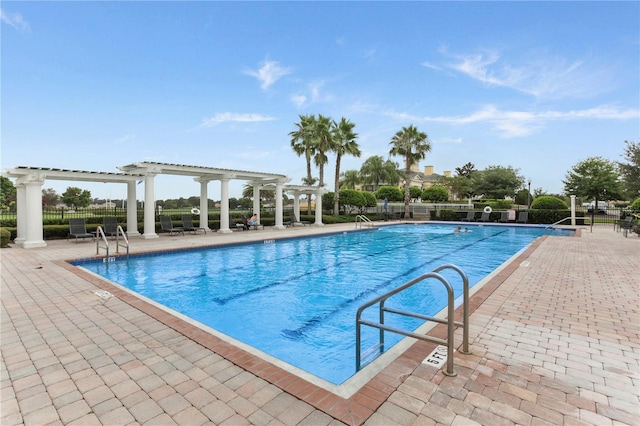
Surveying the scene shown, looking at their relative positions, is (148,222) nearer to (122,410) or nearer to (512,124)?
(122,410)

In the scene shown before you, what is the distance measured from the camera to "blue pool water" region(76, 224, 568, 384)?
199 inches

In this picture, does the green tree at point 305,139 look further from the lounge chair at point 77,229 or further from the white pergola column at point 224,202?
the lounge chair at point 77,229

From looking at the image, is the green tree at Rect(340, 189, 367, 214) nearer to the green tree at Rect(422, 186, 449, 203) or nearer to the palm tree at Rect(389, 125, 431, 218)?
the palm tree at Rect(389, 125, 431, 218)

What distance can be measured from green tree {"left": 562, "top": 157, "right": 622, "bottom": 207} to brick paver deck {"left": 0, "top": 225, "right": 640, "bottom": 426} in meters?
43.6

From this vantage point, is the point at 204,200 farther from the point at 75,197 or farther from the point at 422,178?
the point at 422,178

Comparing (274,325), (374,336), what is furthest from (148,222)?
(374,336)

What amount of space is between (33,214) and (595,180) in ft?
169

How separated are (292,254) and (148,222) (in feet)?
25.0

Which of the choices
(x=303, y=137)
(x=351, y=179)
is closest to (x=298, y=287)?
(x=303, y=137)

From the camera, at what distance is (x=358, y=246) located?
14.6 meters

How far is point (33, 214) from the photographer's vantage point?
1201 centimetres

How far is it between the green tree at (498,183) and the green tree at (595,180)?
30.0 ft

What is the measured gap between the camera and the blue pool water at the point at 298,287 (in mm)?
5055

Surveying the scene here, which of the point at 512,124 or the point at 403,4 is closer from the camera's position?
the point at 403,4
